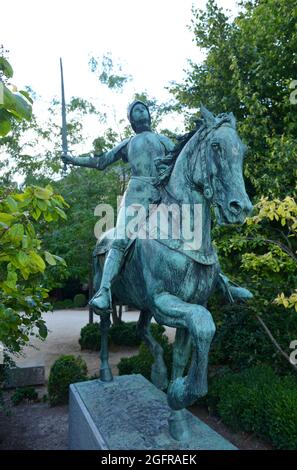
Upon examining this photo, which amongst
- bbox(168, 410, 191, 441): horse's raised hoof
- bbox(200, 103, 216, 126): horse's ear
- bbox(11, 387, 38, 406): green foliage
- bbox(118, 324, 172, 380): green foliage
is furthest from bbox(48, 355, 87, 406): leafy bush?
bbox(200, 103, 216, 126): horse's ear

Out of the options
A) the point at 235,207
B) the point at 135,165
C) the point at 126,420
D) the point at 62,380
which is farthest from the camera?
the point at 62,380

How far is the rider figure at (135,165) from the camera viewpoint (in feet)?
10.9

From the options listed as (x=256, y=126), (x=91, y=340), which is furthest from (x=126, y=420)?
(x=91, y=340)

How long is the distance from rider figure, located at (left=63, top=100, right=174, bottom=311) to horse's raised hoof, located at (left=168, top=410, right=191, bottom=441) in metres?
0.99

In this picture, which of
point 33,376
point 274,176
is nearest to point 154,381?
point 274,176

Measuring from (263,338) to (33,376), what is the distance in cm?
480

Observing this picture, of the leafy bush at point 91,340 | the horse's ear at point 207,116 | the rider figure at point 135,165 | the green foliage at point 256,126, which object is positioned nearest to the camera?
the horse's ear at point 207,116

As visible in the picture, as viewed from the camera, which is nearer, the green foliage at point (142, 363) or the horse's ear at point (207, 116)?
the horse's ear at point (207, 116)

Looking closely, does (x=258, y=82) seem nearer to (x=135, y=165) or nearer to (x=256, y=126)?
(x=256, y=126)

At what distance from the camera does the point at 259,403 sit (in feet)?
16.5

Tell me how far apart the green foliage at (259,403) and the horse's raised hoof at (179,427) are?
235cm

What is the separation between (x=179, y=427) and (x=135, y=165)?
2.36 m

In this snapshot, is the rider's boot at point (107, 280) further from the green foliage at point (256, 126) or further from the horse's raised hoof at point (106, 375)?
the green foliage at point (256, 126)

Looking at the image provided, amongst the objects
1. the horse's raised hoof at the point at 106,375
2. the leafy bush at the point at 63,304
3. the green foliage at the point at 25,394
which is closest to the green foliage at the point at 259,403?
the horse's raised hoof at the point at 106,375
